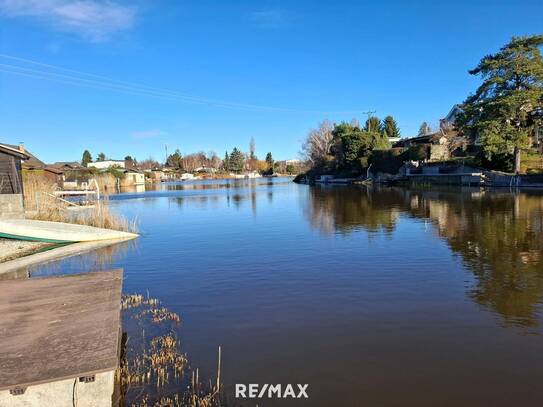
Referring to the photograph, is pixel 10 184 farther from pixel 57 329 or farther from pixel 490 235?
pixel 490 235

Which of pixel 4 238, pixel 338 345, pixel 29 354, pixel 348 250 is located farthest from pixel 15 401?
pixel 4 238

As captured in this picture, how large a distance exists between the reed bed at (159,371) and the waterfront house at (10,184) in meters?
16.0

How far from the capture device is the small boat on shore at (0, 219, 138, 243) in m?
15.6

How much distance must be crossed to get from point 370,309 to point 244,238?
9616 mm

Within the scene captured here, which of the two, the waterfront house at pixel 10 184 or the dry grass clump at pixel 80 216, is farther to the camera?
the waterfront house at pixel 10 184

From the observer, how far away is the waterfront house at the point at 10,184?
20031 mm

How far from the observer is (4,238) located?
53.4ft

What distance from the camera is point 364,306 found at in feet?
26.3

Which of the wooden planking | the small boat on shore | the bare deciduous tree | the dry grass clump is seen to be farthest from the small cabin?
the bare deciduous tree

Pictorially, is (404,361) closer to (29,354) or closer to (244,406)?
(244,406)

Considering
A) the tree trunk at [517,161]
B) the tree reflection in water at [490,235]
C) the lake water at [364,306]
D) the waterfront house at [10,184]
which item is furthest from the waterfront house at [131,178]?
the lake water at [364,306]

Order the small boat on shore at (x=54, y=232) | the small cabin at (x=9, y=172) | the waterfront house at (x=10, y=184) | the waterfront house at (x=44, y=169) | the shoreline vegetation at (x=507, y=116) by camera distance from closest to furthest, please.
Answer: the small boat on shore at (x=54, y=232) → the waterfront house at (x=10, y=184) → the small cabin at (x=9, y=172) → the shoreline vegetation at (x=507, y=116) → the waterfront house at (x=44, y=169)

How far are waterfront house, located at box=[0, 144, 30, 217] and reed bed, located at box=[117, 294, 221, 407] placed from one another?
15952 millimetres

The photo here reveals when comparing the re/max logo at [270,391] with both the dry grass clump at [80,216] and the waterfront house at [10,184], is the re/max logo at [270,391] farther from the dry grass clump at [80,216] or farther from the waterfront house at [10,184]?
the waterfront house at [10,184]
